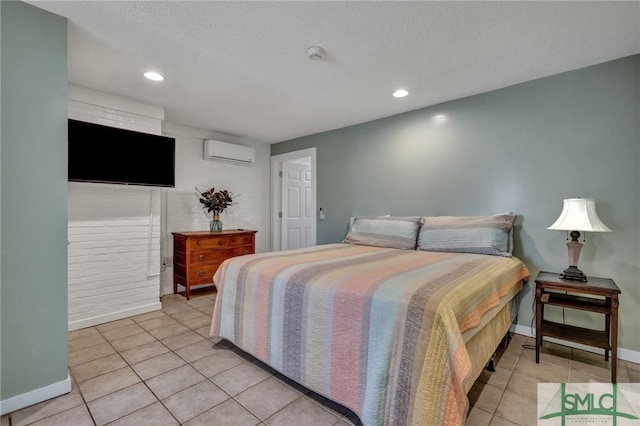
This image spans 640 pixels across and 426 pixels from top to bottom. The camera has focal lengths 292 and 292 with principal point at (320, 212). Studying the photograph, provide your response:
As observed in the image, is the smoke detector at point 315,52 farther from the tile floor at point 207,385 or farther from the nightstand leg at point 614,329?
the nightstand leg at point 614,329

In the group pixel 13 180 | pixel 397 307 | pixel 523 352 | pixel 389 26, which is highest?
pixel 389 26

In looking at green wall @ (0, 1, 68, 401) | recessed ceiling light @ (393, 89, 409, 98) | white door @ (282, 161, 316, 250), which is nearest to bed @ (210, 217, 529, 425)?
green wall @ (0, 1, 68, 401)

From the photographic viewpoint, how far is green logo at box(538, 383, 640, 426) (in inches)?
62.4

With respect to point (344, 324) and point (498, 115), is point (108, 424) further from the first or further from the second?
point (498, 115)

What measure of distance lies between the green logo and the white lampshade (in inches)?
40.1

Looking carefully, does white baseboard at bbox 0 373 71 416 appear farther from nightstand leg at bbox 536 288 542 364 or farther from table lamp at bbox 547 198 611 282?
table lamp at bbox 547 198 611 282

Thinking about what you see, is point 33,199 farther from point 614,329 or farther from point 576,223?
point 614,329

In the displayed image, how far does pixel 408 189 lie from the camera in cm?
348

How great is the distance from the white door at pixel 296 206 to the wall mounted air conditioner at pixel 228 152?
2.19 ft

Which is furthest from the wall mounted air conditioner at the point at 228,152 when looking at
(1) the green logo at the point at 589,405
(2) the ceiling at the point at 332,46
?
(1) the green logo at the point at 589,405

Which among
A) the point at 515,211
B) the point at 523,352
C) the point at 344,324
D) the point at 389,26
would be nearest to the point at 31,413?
the point at 344,324

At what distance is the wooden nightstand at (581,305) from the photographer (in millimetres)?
1922

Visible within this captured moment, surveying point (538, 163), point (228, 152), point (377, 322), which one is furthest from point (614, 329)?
point (228, 152)

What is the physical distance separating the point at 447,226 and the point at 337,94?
1.70 meters
